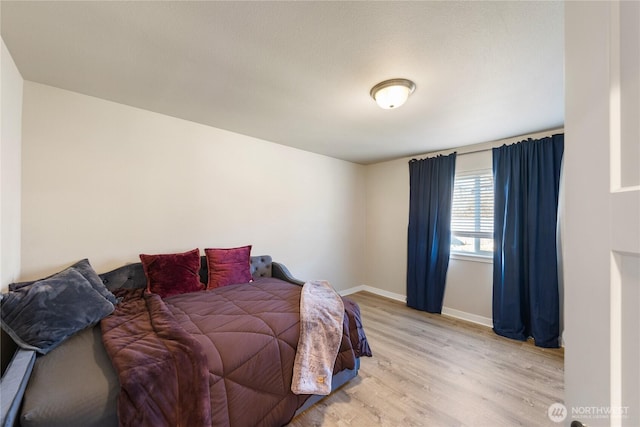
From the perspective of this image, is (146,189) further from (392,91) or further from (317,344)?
(392,91)

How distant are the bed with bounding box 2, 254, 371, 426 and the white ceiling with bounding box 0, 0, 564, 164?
1683 mm

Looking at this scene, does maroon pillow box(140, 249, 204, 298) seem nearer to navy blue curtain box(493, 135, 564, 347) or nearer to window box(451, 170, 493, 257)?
window box(451, 170, 493, 257)

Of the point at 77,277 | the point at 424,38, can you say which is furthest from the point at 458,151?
the point at 77,277

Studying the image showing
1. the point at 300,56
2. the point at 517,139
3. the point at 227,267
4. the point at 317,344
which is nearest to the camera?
the point at 300,56

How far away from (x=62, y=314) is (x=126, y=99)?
1791 mm

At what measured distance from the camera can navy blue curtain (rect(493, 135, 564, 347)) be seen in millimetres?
2758

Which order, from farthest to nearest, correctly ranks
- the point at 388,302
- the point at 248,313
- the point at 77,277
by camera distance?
the point at 388,302
the point at 248,313
the point at 77,277

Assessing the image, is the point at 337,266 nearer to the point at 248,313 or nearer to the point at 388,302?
the point at 388,302

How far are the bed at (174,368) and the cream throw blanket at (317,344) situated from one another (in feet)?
0.16

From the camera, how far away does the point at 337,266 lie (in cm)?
436

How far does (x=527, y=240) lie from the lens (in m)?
2.93

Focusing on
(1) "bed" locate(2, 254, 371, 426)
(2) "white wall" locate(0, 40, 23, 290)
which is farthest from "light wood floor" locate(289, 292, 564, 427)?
(2) "white wall" locate(0, 40, 23, 290)

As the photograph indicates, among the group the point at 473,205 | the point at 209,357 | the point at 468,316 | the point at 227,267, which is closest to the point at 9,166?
the point at 227,267

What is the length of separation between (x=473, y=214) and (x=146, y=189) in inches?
155
